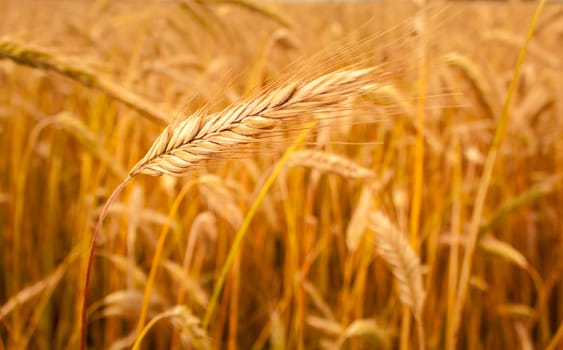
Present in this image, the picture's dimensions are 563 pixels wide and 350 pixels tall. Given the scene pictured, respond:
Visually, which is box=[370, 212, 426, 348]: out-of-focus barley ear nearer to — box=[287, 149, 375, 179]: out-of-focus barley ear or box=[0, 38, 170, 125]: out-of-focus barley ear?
box=[287, 149, 375, 179]: out-of-focus barley ear

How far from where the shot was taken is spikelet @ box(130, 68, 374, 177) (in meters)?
0.47

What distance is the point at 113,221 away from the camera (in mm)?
1433

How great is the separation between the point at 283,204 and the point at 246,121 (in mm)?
1153

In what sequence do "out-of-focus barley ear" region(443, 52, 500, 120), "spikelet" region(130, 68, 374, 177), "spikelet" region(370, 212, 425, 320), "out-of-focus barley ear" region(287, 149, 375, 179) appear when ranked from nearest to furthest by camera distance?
"spikelet" region(130, 68, 374, 177) < "spikelet" region(370, 212, 425, 320) < "out-of-focus barley ear" region(287, 149, 375, 179) < "out-of-focus barley ear" region(443, 52, 500, 120)

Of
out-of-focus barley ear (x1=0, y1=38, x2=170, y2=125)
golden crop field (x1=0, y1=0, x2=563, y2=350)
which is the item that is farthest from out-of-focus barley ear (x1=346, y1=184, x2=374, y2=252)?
out-of-focus barley ear (x1=0, y1=38, x2=170, y2=125)

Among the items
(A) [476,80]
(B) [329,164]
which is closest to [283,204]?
(A) [476,80]

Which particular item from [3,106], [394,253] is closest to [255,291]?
[394,253]

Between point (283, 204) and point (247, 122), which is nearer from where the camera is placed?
point (247, 122)

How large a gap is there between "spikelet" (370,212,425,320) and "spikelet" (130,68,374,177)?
0.35 metres

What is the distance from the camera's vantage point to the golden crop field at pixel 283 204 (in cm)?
56

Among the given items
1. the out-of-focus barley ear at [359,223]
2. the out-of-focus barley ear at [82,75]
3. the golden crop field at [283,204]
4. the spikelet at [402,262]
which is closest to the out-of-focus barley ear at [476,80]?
the golden crop field at [283,204]

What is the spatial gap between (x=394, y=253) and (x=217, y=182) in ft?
1.02

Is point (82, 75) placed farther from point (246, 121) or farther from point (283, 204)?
point (283, 204)

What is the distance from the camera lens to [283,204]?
164 centimetres
